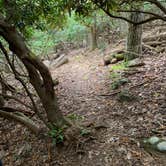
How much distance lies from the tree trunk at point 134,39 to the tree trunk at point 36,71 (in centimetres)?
389

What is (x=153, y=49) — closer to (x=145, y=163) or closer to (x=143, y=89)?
(x=143, y=89)

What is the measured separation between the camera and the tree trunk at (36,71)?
3.03m

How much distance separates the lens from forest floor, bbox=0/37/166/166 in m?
3.22

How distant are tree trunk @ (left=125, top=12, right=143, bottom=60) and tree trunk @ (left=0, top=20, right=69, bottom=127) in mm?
3889

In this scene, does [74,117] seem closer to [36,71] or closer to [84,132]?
[84,132]

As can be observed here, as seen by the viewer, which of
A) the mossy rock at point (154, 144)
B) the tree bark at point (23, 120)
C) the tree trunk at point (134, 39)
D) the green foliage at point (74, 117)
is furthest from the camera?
the tree trunk at point (134, 39)

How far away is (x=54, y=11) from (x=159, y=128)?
237 cm

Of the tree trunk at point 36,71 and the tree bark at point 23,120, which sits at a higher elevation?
the tree trunk at point 36,71

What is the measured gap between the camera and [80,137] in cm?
352


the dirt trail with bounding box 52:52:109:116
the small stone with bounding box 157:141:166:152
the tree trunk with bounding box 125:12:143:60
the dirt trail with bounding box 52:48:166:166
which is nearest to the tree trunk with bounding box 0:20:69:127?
the dirt trail with bounding box 52:48:166:166

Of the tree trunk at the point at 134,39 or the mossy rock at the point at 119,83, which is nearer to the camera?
the mossy rock at the point at 119,83

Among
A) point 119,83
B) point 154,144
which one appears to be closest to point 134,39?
point 119,83

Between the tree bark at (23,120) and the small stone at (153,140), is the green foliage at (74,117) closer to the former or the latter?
the tree bark at (23,120)

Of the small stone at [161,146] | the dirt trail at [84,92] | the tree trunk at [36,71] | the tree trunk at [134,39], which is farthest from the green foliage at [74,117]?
the tree trunk at [134,39]
